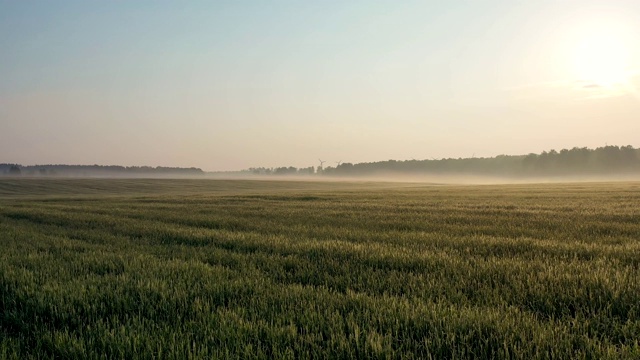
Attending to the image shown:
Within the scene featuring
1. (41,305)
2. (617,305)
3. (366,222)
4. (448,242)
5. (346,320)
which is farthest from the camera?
(366,222)

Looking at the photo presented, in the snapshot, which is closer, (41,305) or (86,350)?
(86,350)

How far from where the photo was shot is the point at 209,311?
528cm

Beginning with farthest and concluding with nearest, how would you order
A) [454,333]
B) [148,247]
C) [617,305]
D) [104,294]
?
[148,247]
[104,294]
[617,305]
[454,333]

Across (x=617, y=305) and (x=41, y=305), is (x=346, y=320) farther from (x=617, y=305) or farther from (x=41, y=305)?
(x=41, y=305)

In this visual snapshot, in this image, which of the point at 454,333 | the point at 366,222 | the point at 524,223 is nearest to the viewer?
the point at 454,333

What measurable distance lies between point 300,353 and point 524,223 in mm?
13093

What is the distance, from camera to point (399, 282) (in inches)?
256

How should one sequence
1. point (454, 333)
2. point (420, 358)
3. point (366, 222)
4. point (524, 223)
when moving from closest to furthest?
point (420, 358) → point (454, 333) → point (524, 223) → point (366, 222)

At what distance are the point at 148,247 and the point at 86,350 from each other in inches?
288

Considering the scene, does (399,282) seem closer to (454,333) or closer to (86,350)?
(454,333)

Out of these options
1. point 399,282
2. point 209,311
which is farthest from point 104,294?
point 399,282

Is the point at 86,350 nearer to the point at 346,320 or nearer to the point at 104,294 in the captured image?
the point at 104,294

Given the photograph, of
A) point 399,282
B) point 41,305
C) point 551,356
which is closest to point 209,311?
point 41,305

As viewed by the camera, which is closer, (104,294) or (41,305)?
(41,305)
